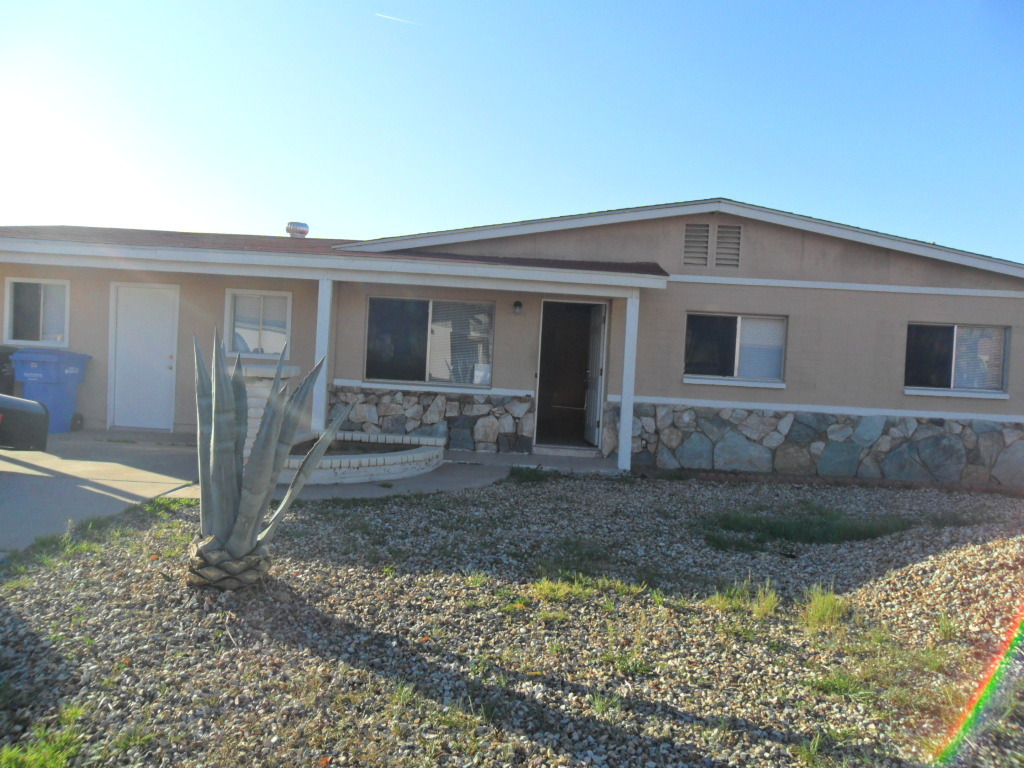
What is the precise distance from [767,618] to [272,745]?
3004 millimetres

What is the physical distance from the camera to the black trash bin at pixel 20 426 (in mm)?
4410

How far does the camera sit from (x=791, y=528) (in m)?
6.94

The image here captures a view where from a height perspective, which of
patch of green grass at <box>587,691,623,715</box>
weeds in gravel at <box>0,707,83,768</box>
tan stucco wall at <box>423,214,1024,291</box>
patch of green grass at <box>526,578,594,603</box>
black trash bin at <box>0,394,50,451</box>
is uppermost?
tan stucco wall at <box>423,214,1024,291</box>

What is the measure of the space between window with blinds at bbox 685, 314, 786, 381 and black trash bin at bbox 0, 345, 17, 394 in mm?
9581

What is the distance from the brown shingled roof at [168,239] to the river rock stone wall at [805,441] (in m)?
5.20

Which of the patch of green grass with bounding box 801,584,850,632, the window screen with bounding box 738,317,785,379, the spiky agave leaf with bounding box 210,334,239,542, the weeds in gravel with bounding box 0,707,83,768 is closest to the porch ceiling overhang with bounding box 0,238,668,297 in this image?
the window screen with bounding box 738,317,785,379

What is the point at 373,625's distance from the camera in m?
4.20

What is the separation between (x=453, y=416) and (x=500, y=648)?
268 inches

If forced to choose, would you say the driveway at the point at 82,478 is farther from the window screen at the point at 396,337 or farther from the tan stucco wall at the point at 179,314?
the window screen at the point at 396,337

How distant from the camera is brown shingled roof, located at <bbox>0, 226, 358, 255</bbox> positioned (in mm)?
9984

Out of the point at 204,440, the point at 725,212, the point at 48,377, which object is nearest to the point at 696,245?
the point at 725,212

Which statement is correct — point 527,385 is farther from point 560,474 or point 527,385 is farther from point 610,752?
point 610,752

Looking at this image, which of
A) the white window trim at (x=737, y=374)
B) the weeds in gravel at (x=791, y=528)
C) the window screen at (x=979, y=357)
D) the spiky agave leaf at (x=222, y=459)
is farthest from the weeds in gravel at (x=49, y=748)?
the window screen at (x=979, y=357)

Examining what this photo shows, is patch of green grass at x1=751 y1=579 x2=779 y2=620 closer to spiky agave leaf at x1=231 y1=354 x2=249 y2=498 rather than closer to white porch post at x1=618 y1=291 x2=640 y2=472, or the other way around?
spiky agave leaf at x1=231 y1=354 x2=249 y2=498
